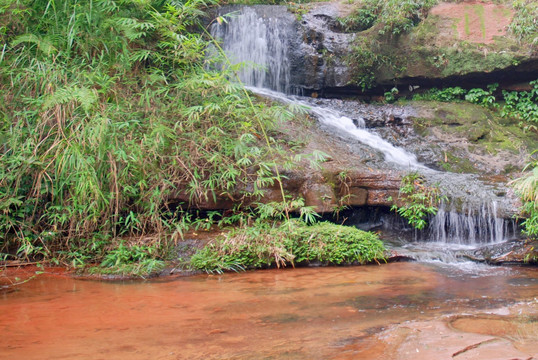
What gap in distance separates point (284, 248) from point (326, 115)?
157 inches

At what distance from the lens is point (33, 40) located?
5562mm

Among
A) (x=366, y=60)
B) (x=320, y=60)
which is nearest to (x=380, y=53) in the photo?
(x=366, y=60)

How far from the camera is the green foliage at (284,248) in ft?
16.8

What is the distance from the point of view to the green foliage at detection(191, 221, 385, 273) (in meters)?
5.11

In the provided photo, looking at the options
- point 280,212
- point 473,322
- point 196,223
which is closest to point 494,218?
point 280,212

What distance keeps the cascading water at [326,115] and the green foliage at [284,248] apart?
4.47ft

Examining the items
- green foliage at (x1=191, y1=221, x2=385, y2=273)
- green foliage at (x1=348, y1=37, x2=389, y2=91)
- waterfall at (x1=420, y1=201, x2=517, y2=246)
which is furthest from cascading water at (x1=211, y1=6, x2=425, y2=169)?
green foliage at (x1=191, y1=221, x2=385, y2=273)

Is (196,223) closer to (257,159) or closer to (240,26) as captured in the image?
(257,159)

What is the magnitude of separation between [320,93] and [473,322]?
7.31 m

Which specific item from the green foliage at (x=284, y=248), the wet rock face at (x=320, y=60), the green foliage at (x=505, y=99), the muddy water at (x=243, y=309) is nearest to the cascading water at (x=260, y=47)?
the wet rock face at (x=320, y=60)

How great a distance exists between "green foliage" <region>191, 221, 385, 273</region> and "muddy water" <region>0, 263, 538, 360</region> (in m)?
0.19

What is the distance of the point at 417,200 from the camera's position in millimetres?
6160

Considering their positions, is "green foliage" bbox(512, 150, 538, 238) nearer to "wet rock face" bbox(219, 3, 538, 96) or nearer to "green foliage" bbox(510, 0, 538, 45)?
"wet rock face" bbox(219, 3, 538, 96)

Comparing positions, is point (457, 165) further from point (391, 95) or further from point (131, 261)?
point (131, 261)
